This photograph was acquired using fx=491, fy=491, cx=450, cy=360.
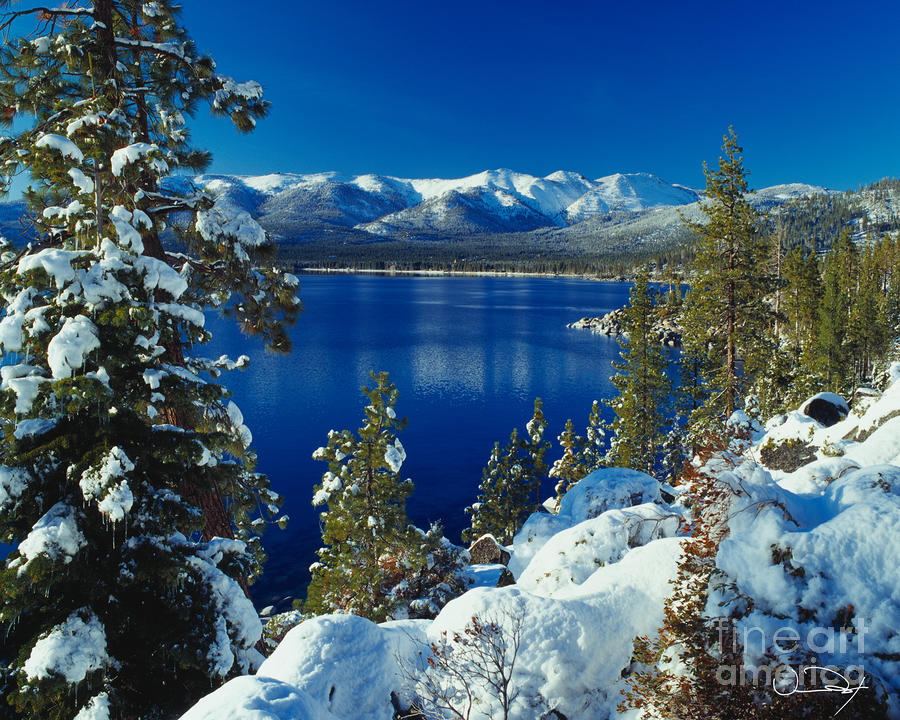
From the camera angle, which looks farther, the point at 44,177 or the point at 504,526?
the point at 504,526

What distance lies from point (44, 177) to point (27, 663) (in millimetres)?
6141

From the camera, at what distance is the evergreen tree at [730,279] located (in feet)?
64.3

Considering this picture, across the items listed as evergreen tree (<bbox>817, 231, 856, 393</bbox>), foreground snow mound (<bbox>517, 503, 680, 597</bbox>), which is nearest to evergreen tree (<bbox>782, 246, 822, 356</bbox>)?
evergreen tree (<bbox>817, 231, 856, 393</bbox>)

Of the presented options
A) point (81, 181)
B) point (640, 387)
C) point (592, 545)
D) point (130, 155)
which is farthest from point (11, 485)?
point (640, 387)

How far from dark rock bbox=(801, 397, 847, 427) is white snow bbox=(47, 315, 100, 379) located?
21016 mm

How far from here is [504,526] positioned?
2731 cm

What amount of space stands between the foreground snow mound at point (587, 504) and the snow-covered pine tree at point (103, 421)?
1113cm

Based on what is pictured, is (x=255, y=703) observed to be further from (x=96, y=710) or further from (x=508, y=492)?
(x=508, y=492)

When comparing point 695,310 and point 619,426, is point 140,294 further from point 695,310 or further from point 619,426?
point 619,426

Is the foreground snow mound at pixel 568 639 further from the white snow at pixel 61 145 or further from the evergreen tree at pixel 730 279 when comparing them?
the evergreen tree at pixel 730 279

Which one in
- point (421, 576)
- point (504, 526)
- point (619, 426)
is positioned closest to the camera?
point (421, 576)

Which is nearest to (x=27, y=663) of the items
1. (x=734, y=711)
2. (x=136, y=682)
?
(x=136, y=682)

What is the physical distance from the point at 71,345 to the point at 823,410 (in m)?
21.7
